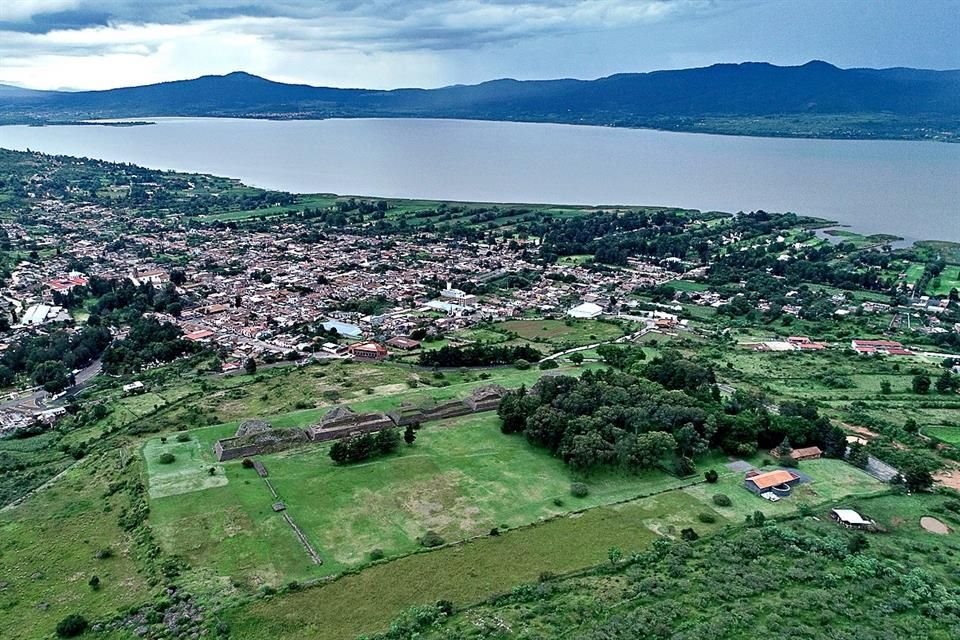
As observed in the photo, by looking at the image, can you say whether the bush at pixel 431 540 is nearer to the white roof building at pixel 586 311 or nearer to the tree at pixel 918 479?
the tree at pixel 918 479

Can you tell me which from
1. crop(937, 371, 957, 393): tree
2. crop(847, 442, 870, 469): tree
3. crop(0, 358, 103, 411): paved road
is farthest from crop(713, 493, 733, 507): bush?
crop(0, 358, 103, 411): paved road

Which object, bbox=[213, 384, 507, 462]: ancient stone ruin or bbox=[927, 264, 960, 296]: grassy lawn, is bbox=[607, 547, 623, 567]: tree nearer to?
bbox=[213, 384, 507, 462]: ancient stone ruin

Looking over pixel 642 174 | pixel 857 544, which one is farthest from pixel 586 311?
pixel 642 174

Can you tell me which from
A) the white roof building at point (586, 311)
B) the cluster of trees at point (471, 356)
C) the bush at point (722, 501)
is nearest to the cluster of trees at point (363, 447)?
the cluster of trees at point (471, 356)

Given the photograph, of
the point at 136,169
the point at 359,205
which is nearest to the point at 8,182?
the point at 136,169

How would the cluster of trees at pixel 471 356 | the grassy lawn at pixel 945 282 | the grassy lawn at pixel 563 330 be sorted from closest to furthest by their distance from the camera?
the cluster of trees at pixel 471 356 < the grassy lawn at pixel 563 330 < the grassy lawn at pixel 945 282

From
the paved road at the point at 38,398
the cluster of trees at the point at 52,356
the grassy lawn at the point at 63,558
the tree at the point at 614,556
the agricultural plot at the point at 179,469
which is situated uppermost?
the tree at the point at 614,556

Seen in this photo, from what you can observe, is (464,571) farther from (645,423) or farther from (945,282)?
(945,282)

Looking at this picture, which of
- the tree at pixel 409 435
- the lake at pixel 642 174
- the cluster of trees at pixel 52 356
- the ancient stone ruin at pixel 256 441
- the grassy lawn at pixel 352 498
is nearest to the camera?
the grassy lawn at pixel 352 498
